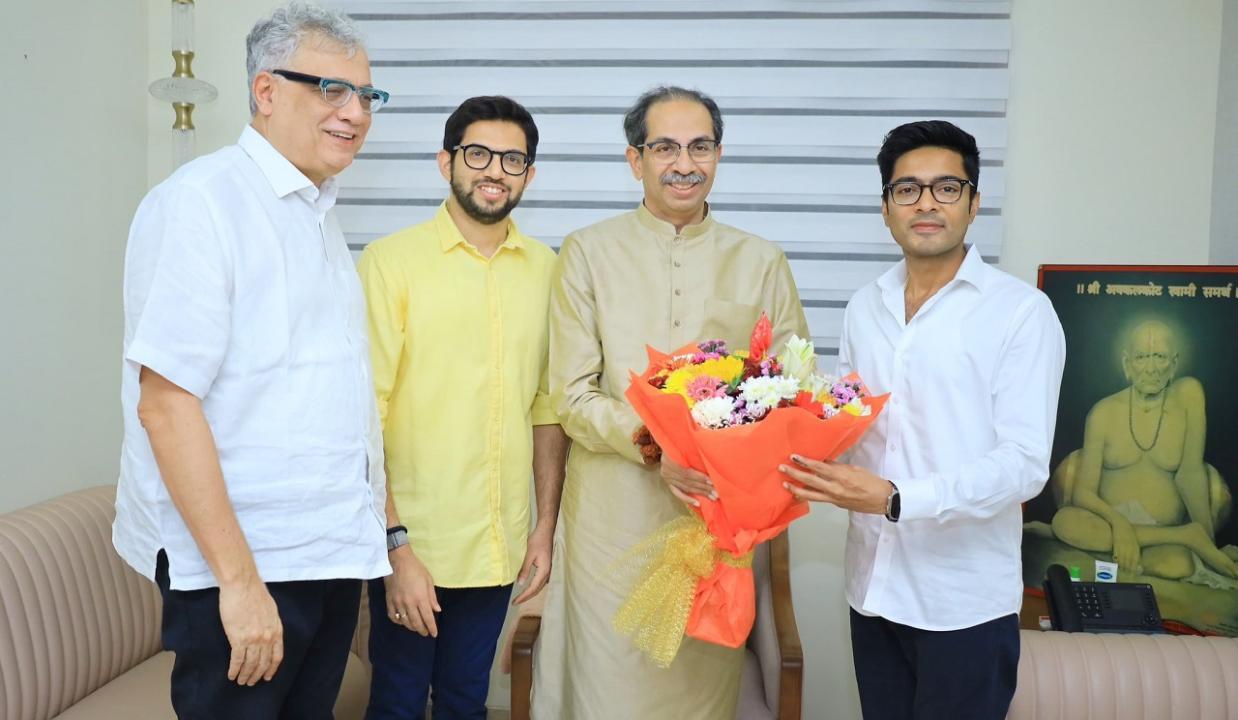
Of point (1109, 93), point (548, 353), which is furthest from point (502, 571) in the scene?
point (1109, 93)

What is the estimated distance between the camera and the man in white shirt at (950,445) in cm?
184

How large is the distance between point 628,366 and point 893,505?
0.75 meters

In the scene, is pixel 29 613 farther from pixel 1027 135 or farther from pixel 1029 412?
pixel 1027 135

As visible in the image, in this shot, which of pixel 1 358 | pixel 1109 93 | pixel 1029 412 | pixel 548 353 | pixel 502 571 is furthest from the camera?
pixel 1109 93

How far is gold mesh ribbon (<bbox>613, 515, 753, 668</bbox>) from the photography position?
1.98 m

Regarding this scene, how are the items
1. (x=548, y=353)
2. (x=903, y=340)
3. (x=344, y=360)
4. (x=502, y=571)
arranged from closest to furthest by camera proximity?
(x=344, y=360), (x=903, y=340), (x=502, y=571), (x=548, y=353)

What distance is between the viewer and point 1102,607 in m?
2.68

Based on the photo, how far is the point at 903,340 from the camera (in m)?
1.99

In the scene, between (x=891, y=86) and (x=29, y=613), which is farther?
(x=891, y=86)

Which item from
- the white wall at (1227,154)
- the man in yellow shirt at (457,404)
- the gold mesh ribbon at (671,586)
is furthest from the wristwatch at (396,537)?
the white wall at (1227,154)

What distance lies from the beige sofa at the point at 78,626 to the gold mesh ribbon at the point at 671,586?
116 centimetres

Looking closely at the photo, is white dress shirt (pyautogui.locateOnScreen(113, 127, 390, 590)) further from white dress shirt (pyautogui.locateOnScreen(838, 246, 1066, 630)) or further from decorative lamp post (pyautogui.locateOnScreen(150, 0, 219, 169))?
decorative lamp post (pyautogui.locateOnScreen(150, 0, 219, 169))

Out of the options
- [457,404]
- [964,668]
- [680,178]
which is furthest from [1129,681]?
[457,404]

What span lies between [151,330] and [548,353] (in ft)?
3.73
